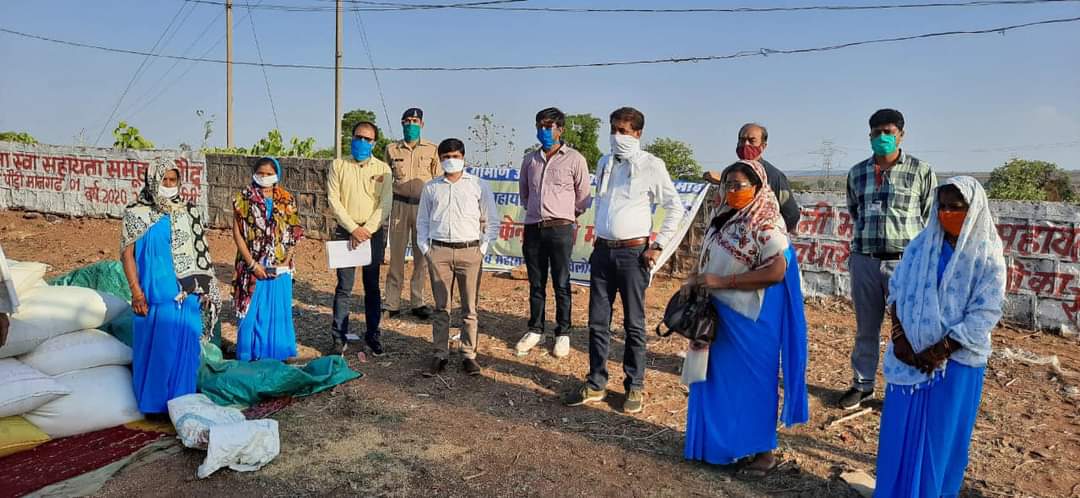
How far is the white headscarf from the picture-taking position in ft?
9.62

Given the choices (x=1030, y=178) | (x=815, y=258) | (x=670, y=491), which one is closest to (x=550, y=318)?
(x=815, y=258)

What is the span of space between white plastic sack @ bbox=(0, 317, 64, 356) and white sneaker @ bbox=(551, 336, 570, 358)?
346 centimetres

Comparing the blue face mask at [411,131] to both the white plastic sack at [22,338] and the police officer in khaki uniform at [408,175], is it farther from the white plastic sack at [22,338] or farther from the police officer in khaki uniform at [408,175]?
the white plastic sack at [22,338]

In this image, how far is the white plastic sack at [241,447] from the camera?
12.0 feet

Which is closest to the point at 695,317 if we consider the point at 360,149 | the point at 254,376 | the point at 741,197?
the point at 741,197

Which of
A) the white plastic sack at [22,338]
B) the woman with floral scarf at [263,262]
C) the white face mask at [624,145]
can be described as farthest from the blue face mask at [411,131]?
the white plastic sack at [22,338]

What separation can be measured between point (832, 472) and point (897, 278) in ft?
3.94

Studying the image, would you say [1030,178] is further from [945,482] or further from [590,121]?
[945,482]

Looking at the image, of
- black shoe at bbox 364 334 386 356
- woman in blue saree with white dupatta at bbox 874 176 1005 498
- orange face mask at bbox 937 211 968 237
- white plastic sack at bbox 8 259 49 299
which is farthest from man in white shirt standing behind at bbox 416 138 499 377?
orange face mask at bbox 937 211 968 237

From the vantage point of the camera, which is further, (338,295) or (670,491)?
(338,295)

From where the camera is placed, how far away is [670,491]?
358 cm

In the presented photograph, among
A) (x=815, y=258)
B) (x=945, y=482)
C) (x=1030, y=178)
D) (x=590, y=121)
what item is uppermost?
(x=590, y=121)

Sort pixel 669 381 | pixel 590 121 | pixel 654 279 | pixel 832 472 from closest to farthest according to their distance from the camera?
1. pixel 832 472
2. pixel 669 381
3. pixel 654 279
4. pixel 590 121

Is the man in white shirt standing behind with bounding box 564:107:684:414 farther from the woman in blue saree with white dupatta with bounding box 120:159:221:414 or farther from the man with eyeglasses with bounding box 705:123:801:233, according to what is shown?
the woman in blue saree with white dupatta with bounding box 120:159:221:414
